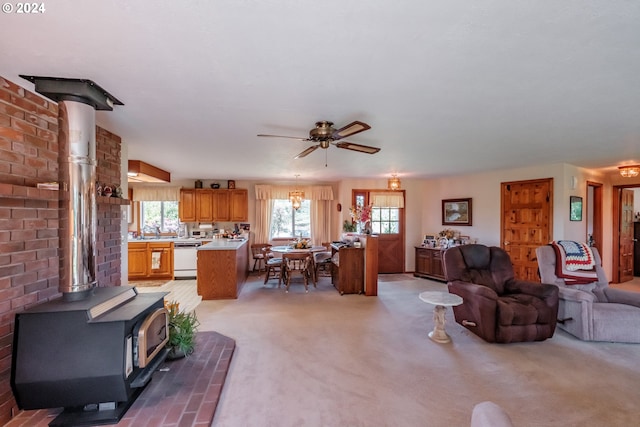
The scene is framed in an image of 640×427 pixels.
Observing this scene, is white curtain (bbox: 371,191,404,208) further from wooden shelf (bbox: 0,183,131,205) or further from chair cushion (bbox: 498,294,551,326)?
wooden shelf (bbox: 0,183,131,205)

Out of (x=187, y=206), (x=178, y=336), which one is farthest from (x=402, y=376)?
(x=187, y=206)

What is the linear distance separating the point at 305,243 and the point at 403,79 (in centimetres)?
424

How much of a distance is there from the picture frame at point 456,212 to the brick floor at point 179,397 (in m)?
5.42

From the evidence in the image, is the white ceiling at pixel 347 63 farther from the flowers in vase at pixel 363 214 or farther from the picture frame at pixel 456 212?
the picture frame at pixel 456 212

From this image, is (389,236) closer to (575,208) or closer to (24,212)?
(575,208)

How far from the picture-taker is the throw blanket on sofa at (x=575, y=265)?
3.57 m

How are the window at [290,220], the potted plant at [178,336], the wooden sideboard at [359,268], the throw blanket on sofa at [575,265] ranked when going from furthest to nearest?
the window at [290,220] < the wooden sideboard at [359,268] < the throw blanket on sofa at [575,265] < the potted plant at [178,336]

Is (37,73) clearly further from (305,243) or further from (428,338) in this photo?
(305,243)

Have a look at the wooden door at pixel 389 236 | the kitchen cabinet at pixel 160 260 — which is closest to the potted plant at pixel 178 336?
the kitchen cabinet at pixel 160 260

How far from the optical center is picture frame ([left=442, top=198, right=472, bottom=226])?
242 inches

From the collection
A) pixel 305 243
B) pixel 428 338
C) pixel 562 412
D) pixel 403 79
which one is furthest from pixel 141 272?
pixel 562 412

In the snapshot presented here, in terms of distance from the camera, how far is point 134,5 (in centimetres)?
120

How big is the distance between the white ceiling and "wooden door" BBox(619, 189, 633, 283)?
4273mm

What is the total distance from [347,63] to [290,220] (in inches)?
235
